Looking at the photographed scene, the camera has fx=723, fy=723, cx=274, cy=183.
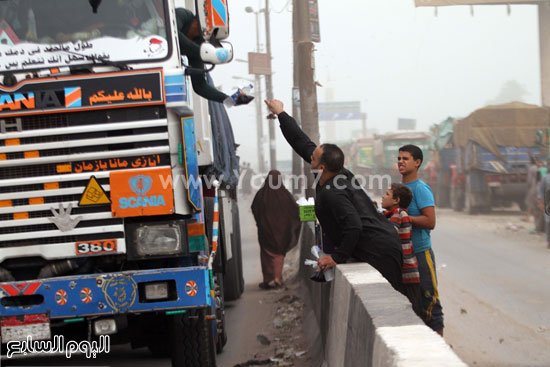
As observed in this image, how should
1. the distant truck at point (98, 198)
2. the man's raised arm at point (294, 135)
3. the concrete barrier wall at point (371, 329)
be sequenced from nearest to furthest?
the concrete barrier wall at point (371, 329)
the distant truck at point (98, 198)
the man's raised arm at point (294, 135)

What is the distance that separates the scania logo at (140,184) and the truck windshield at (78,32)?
2.83 feet

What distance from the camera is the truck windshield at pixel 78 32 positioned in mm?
4961

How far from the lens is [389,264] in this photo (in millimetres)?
4902

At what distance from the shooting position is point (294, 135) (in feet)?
→ 19.5

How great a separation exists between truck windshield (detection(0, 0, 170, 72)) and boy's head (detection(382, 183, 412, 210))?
6.06 ft

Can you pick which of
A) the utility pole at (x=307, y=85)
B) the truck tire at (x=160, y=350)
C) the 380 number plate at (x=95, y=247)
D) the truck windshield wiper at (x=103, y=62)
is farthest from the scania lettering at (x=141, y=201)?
the utility pole at (x=307, y=85)

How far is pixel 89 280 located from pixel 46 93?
1.24 metres

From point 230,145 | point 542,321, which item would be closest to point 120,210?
point 230,145

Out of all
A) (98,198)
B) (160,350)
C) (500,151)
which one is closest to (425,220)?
(98,198)

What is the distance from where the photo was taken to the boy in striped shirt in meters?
4.98

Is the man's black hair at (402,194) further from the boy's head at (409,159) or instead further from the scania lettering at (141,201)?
the scania lettering at (141,201)

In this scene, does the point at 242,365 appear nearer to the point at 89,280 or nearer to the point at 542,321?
the point at 89,280

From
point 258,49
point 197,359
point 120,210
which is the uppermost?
point 258,49

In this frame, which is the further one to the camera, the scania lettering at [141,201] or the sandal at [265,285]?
the sandal at [265,285]
